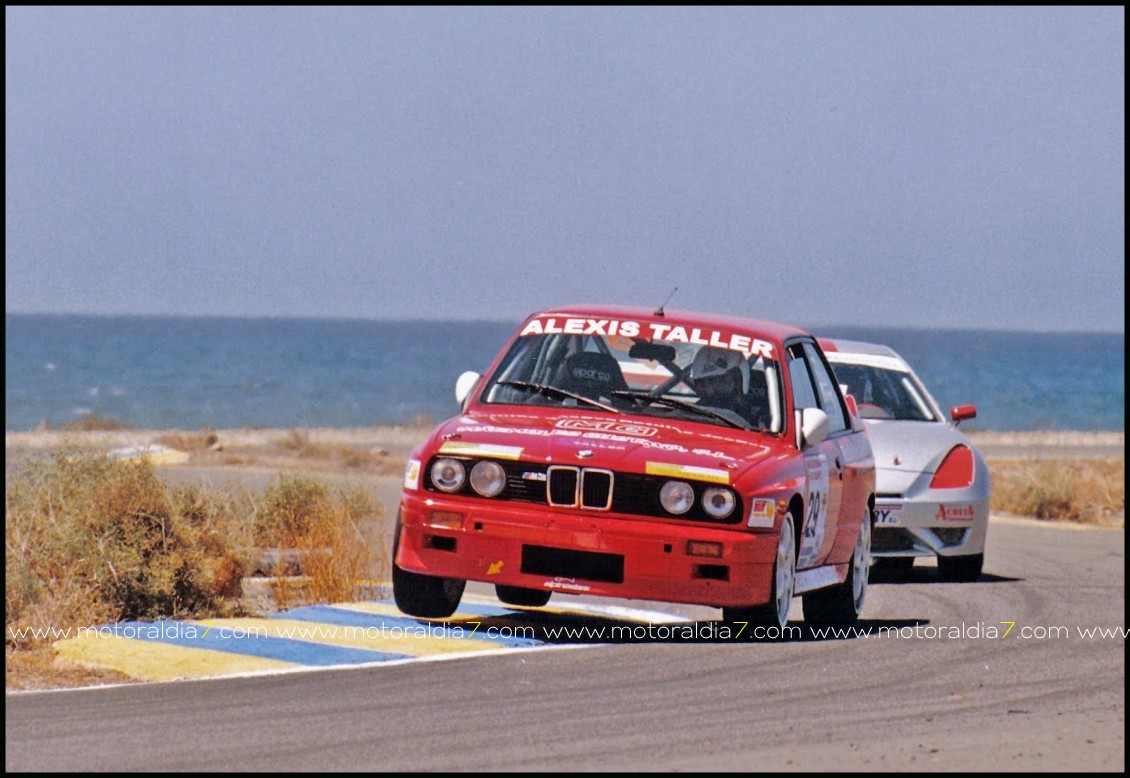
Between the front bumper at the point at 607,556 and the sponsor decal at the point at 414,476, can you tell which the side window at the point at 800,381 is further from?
the sponsor decal at the point at 414,476

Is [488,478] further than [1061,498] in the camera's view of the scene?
No

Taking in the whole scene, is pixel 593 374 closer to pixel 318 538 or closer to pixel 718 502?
pixel 718 502

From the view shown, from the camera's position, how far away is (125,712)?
8211 millimetres

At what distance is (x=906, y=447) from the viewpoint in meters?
14.3

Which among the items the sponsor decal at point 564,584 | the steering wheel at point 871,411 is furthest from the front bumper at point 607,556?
the steering wheel at point 871,411

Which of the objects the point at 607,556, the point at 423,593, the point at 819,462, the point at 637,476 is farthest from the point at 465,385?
the point at 819,462

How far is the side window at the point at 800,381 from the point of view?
11.2 m

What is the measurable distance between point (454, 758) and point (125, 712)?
169 cm

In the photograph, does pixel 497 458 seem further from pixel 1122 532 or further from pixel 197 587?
pixel 1122 532

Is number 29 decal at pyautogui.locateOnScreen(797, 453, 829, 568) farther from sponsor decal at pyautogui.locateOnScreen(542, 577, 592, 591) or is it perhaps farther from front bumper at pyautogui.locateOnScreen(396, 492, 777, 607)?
sponsor decal at pyautogui.locateOnScreen(542, 577, 592, 591)

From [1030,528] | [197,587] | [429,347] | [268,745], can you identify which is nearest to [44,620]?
[197,587]

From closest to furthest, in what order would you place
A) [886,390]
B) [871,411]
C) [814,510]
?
[814,510]
[871,411]
[886,390]

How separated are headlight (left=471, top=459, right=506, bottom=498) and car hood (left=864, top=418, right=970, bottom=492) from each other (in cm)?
463

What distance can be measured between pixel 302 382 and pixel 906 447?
83.5m
